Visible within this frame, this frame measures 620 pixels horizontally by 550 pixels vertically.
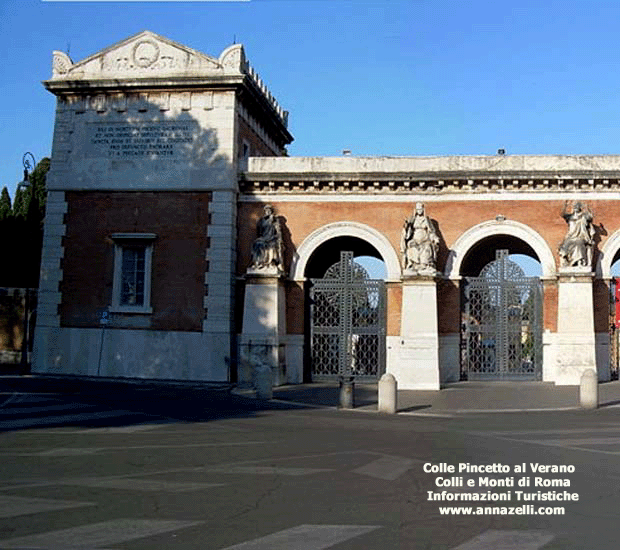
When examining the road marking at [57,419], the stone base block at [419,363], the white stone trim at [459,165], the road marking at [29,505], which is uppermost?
the white stone trim at [459,165]

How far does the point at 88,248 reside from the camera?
25453 mm

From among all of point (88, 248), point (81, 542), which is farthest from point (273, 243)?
point (81, 542)

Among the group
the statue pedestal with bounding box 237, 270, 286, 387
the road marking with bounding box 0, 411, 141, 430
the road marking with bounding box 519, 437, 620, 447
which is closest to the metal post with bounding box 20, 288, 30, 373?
the statue pedestal with bounding box 237, 270, 286, 387

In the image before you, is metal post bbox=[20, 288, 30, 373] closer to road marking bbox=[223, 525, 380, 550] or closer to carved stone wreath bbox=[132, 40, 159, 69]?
carved stone wreath bbox=[132, 40, 159, 69]

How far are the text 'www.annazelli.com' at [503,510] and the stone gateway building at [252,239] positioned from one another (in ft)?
52.1

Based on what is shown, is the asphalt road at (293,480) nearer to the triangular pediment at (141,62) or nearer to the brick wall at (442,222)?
the brick wall at (442,222)

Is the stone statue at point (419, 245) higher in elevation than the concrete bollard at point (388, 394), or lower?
higher

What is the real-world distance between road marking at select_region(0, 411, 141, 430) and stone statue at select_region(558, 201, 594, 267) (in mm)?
13862

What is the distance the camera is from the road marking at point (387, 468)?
9.41 meters

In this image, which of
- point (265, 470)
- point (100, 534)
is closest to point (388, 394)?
point (265, 470)

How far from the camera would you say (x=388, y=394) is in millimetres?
17094

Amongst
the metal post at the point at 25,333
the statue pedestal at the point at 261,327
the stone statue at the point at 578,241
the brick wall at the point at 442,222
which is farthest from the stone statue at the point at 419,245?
the metal post at the point at 25,333

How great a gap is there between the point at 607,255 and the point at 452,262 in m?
4.70

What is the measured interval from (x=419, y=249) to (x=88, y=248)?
35.0ft
